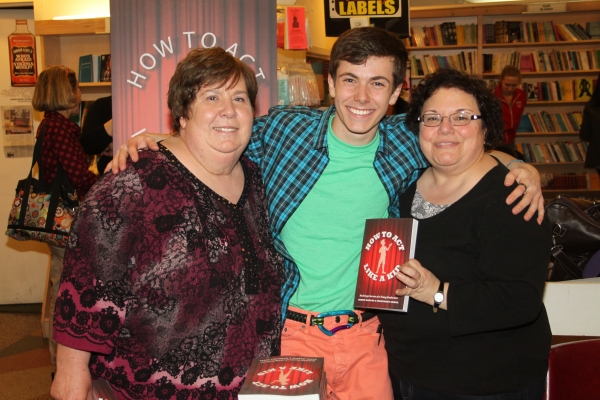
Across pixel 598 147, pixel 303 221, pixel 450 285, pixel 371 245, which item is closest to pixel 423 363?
pixel 450 285

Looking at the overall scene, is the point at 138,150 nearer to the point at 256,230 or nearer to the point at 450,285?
the point at 256,230

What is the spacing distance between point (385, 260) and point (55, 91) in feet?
9.78

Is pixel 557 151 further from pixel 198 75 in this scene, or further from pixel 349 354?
pixel 198 75

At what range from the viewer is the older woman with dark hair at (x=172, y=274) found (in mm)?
1586

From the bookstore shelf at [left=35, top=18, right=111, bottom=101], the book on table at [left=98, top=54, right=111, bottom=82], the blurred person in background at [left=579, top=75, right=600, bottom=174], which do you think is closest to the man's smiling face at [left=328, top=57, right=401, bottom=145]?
the bookstore shelf at [left=35, top=18, right=111, bottom=101]

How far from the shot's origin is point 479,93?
1823 millimetres

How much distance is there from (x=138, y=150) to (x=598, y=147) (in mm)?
5477

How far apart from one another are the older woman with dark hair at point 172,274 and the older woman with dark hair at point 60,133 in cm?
225

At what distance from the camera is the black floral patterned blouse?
158cm

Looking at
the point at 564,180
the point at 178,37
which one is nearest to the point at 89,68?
the point at 178,37

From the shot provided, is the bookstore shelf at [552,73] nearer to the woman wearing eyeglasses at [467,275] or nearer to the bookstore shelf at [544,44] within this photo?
the bookstore shelf at [544,44]

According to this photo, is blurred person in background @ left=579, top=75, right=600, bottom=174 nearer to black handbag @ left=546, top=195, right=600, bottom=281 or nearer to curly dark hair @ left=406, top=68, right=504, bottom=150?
black handbag @ left=546, top=195, right=600, bottom=281

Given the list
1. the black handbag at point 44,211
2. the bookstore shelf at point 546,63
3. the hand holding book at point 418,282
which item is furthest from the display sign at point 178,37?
the bookstore shelf at point 546,63

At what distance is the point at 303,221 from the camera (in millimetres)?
2002
